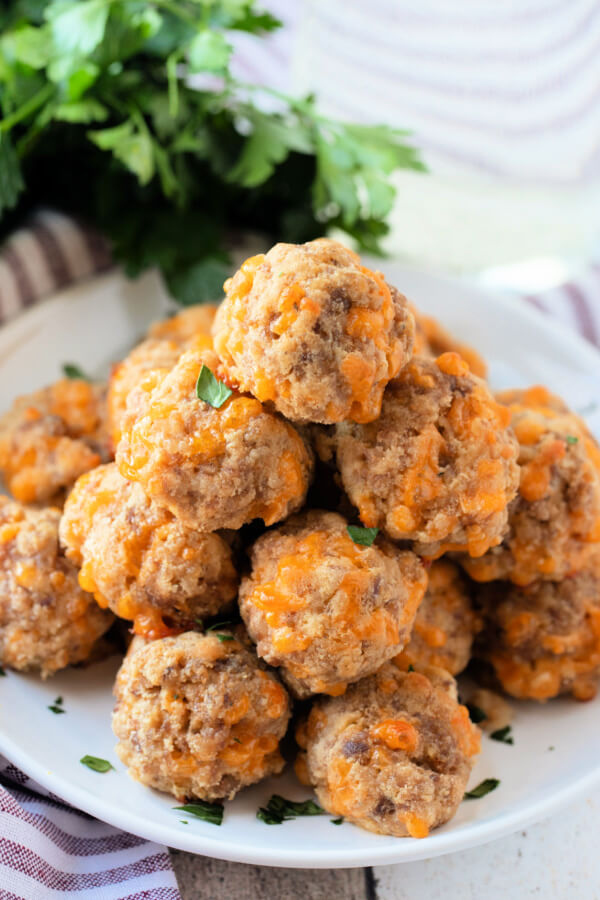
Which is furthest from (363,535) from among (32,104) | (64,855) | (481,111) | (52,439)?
(481,111)

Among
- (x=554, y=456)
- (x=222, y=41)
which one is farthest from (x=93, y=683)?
(x=222, y=41)

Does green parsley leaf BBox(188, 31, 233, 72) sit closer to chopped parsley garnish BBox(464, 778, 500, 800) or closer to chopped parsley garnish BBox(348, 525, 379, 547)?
chopped parsley garnish BBox(348, 525, 379, 547)

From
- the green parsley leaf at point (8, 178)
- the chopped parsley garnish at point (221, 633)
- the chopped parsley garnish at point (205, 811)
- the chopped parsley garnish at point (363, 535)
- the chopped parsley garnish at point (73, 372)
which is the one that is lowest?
the chopped parsley garnish at point (205, 811)

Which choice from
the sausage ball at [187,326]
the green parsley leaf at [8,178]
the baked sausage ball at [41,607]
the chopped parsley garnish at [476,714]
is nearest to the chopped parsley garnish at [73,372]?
the sausage ball at [187,326]

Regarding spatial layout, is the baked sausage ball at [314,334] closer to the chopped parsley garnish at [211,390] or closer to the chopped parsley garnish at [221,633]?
the chopped parsley garnish at [211,390]

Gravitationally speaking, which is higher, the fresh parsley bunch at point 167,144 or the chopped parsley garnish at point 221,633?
the fresh parsley bunch at point 167,144

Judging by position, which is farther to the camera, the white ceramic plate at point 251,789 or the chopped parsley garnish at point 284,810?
the chopped parsley garnish at point 284,810
